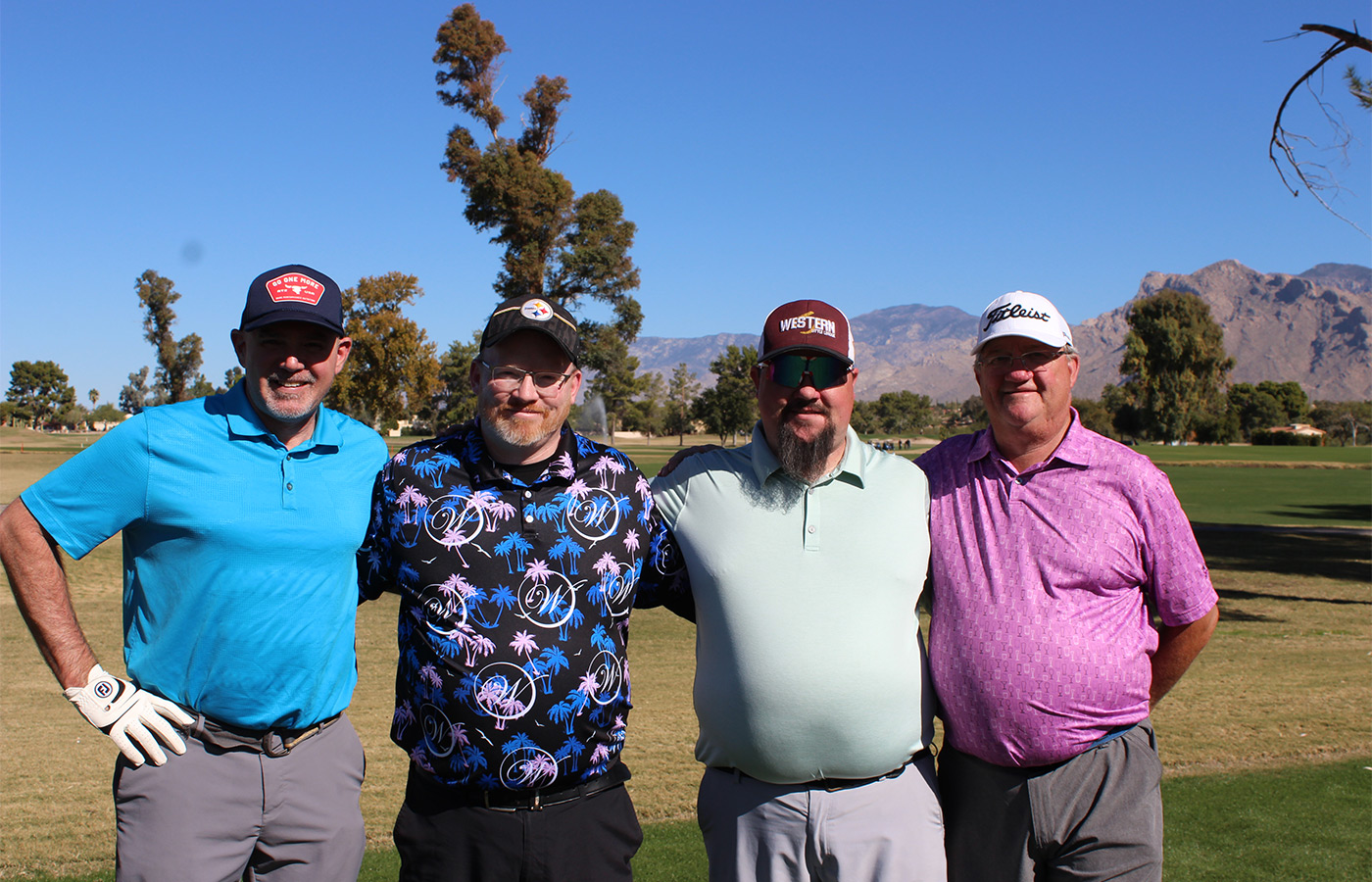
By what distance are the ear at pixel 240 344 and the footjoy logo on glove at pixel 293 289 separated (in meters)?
0.21

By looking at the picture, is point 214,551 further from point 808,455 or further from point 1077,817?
point 1077,817

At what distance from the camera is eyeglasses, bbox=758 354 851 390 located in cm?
323

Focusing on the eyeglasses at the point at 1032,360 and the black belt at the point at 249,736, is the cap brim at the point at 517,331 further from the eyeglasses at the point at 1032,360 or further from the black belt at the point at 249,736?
the eyeglasses at the point at 1032,360

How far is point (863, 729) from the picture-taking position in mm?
2967

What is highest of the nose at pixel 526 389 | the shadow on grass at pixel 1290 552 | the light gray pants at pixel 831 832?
the nose at pixel 526 389

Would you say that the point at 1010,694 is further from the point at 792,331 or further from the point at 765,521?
the point at 792,331

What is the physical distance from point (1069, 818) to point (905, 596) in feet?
2.85

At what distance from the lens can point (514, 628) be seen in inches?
113

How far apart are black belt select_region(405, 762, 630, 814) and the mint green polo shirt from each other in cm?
49

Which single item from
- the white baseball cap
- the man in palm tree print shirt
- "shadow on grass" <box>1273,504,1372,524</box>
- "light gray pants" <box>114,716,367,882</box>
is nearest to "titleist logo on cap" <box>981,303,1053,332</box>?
the white baseball cap

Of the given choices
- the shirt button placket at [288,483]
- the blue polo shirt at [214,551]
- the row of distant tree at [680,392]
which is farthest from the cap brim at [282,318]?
the row of distant tree at [680,392]

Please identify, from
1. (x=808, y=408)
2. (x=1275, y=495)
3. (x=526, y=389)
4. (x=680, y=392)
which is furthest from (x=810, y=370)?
(x=680, y=392)

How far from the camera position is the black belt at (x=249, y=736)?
296cm

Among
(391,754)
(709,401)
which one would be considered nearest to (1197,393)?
(709,401)
